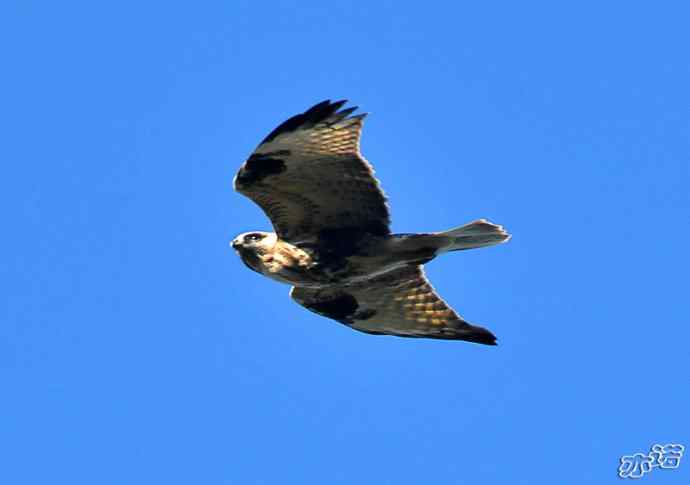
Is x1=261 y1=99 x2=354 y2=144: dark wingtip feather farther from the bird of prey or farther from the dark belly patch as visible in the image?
the dark belly patch

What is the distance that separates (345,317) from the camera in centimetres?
1516

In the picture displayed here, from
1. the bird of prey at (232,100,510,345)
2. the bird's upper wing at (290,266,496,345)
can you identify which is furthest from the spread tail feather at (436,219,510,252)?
the bird's upper wing at (290,266,496,345)

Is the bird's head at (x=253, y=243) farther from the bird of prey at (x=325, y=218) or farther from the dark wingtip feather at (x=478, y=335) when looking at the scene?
the dark wingtip feather at (x=478, y=335)

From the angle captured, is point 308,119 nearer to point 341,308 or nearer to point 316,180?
point 316,180

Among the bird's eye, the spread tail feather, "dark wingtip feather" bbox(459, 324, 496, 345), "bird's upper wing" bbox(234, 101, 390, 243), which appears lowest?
"dark wingtip feather" bbox(459, 324, 496, 345)

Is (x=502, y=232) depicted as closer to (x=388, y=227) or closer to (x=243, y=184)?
(x=388, y=227)

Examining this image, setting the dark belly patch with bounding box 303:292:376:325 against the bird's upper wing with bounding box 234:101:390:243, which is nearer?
the bird's upper wing with bounding box 234:101:390:243

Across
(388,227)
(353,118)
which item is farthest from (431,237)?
(353,118)

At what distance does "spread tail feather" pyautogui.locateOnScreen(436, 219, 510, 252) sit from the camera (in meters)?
13.5

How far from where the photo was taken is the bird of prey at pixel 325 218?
531 inches

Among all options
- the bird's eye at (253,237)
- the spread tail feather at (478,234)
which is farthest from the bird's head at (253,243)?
the spread tail feather at (478,234)

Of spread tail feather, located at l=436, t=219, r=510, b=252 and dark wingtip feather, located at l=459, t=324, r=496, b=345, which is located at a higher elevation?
spread tail feather, located at l=436, t=219, r=510, b=252

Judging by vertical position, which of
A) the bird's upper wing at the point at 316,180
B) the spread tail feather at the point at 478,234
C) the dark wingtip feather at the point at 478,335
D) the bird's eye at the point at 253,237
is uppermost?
the bird's upper wing at the point at 316,180

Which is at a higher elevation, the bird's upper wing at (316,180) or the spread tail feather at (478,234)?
the bird's upper wing at (316,180)
